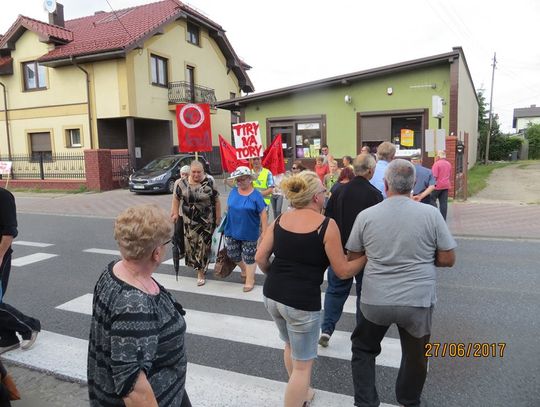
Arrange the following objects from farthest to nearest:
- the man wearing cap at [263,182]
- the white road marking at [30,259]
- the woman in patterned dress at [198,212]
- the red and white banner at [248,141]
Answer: the red and white banner at [248,141]
the man wearing cap at [263,182]
the white road marking at [30,259]
the woman in patterned dress at [198,212]

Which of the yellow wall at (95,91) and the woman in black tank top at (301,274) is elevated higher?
the yellow wall at (95,91)

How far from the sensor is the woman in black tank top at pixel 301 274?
2738 millimetres

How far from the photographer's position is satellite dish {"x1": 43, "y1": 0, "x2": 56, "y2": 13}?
926 inches

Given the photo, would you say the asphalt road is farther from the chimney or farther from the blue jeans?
the chimney

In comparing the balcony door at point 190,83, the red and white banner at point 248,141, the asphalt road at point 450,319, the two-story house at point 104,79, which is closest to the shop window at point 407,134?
the asphalt road at point 450,319

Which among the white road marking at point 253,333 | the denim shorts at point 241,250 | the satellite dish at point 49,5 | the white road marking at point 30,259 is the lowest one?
the white road marking at point 30,259

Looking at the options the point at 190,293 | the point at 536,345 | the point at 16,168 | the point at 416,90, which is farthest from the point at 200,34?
the point at 536,345

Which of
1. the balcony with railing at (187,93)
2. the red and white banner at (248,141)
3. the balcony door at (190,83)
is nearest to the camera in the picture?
the red and white banner at (248,141)

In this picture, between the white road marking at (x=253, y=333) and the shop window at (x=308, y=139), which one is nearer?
the white road marking at (x=253, y=333)

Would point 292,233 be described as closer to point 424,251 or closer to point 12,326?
point 424,251

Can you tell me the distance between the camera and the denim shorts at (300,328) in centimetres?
275

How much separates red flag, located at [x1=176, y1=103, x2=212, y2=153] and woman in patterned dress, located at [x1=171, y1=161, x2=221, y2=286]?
2.64 metres

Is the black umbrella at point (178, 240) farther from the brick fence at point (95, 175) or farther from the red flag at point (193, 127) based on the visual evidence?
the brick fence at point (95, 175)

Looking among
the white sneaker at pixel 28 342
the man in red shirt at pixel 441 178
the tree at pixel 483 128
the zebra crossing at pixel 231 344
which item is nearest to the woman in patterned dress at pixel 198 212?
the zebra crossing at pixel 231 344
